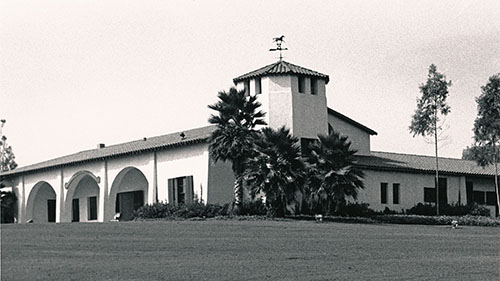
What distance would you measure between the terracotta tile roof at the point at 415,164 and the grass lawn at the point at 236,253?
1568 centimetres

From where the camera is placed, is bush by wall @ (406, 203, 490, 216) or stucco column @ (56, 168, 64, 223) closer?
bush by wall @ (406, 203, 490, 216)

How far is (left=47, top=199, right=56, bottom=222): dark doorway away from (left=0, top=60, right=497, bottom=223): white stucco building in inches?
2.5

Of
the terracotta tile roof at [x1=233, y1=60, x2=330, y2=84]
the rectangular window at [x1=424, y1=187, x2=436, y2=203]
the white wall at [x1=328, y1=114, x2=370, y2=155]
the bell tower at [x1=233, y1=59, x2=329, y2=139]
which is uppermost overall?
the terracotta tile roof at [x1=233, y1=60, x2=330, y2=84]

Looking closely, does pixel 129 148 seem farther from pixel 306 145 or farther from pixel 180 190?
pixel 306 145

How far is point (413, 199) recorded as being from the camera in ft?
175

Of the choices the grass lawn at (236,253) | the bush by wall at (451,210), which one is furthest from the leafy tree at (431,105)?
the grass lawn at (236,253)

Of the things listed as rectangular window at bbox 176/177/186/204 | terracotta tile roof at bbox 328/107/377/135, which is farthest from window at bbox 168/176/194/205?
terracotta tile roof at bbox 328/107/377/135

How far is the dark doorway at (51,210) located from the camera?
200 feet

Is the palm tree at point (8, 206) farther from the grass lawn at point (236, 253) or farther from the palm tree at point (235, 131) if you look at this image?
the grass lawn at point (236, 253)

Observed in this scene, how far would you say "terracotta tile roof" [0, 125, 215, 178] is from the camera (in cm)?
4819

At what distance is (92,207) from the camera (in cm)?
5691

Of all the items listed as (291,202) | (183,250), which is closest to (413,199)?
(291,202)

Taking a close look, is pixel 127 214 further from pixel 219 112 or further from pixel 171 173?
pixel 219 112

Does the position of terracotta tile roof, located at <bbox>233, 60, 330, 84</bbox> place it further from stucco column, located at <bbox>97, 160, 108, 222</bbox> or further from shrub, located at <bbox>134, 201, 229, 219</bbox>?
stucco column, located at <bbox>97, 160, 108, 222</bbox>
